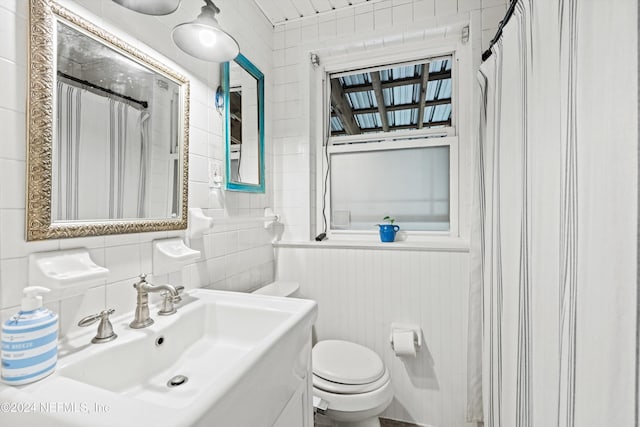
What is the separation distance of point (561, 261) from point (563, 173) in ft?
0.65

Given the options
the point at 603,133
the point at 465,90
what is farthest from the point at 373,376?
the point at 465,90

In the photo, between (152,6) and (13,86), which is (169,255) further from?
(152,6)

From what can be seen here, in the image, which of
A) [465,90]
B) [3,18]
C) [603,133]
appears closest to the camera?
[603,133]

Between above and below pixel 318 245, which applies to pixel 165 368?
below

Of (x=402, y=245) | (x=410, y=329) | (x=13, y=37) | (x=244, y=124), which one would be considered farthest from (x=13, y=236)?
(x=410, y=329)

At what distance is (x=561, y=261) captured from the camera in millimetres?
666

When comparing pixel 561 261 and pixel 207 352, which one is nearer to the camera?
pixel 561 261

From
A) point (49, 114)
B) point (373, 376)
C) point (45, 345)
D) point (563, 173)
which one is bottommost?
point (373, 376)


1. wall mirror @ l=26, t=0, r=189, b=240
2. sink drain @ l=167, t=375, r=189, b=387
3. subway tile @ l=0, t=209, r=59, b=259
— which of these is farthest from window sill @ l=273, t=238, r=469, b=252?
subway tile @ l=0, t=209, r=59, b=259

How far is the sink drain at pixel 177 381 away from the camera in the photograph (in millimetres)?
794

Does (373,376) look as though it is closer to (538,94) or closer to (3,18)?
(538,94)

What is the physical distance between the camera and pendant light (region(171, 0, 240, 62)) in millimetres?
951

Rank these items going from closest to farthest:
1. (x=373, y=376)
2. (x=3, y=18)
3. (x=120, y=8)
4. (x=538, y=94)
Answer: (x=3, y=18) → (x=538, y=94) → (x=120, y=8) → (x=373, y=376)

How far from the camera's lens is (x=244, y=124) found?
157cm
